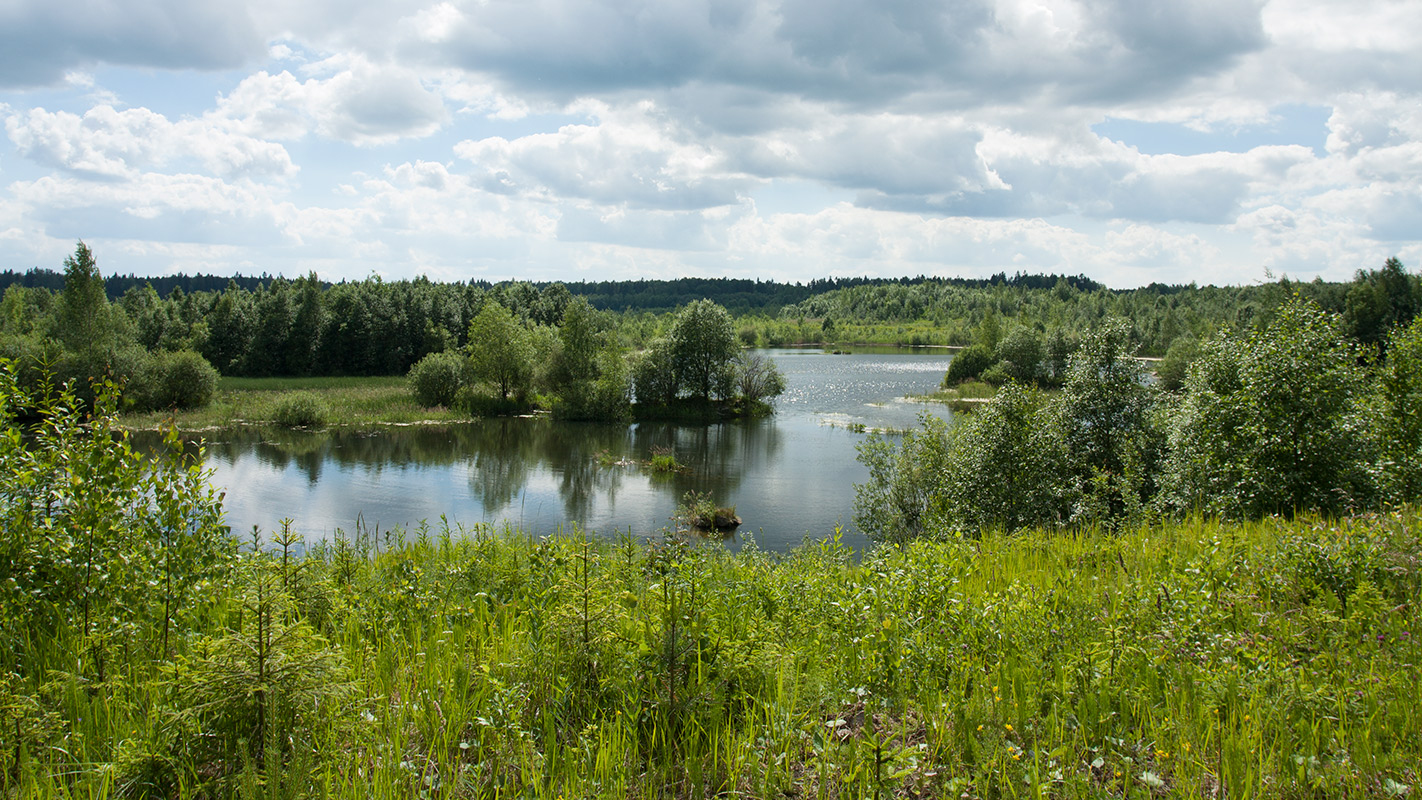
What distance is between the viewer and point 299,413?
45781mm

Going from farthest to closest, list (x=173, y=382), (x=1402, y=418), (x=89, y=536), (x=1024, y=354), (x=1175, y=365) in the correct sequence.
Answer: (x=1024, y=354) < (x=1175, y=365) < (x=173, y=382) < (x=1402, y=418) < (x=89, y=536)

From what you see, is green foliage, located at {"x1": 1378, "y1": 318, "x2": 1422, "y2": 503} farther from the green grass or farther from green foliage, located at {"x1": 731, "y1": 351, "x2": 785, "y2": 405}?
the green grass

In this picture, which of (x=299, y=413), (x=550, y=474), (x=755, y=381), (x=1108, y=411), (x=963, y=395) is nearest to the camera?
(x=1108, y=411)

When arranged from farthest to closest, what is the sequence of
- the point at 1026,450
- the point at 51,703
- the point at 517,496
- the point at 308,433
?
the point at 308,433
the point at 517,496
the point at 1026,450
the point at 51,703

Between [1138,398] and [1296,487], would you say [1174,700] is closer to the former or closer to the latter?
[1296,487]

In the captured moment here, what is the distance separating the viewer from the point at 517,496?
28453 millimetres

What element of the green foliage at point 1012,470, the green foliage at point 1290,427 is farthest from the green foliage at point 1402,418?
the green foliage at point 1012,470

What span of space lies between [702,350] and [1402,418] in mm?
45051

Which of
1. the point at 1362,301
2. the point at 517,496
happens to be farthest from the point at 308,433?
the point at 1362,301

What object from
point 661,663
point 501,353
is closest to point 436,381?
point 501,353

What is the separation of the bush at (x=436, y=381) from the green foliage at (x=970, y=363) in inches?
1822

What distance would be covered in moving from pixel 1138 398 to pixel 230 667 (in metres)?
21.7

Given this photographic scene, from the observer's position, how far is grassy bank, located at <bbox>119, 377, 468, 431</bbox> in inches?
1769

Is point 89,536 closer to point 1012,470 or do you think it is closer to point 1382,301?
point 1012,470
